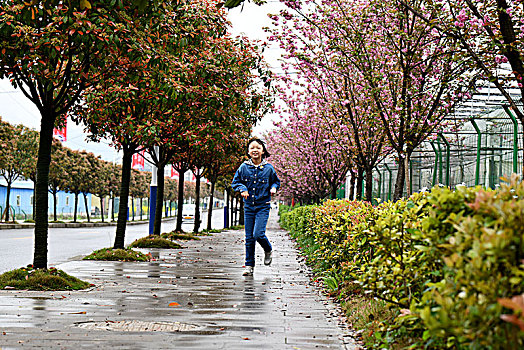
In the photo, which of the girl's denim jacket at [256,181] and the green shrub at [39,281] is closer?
the green shrub at [39,281]

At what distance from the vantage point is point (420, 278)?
4.18 meters

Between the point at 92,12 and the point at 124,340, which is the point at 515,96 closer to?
the point at 92,12

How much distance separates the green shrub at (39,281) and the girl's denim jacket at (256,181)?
2.91 meters

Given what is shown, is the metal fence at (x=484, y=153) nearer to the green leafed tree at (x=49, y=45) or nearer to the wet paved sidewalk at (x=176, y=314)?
the wet paved sidewalk at (x=176, y=314)

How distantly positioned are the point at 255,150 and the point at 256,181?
19.2 inches

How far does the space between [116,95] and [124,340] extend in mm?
5577

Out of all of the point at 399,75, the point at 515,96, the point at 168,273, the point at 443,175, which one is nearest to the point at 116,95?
the point at 168,273

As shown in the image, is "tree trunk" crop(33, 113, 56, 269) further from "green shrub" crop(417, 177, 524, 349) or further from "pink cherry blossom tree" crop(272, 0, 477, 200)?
"green shrub" crop(417, 177, 524, 349)

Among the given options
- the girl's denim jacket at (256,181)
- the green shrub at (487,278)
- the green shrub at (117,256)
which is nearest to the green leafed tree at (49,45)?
the girl's denim jacket at (256,181)

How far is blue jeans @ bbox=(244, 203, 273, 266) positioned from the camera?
372 inches

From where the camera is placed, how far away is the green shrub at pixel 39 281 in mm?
7484

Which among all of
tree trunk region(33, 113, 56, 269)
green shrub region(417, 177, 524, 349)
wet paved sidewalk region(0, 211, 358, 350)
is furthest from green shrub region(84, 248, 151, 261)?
green shrub region(417, 177, 524, 349)

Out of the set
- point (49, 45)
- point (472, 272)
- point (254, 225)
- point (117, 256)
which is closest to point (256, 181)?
point (254, 225)

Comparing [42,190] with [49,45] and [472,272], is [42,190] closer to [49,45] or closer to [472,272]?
[49,45]
